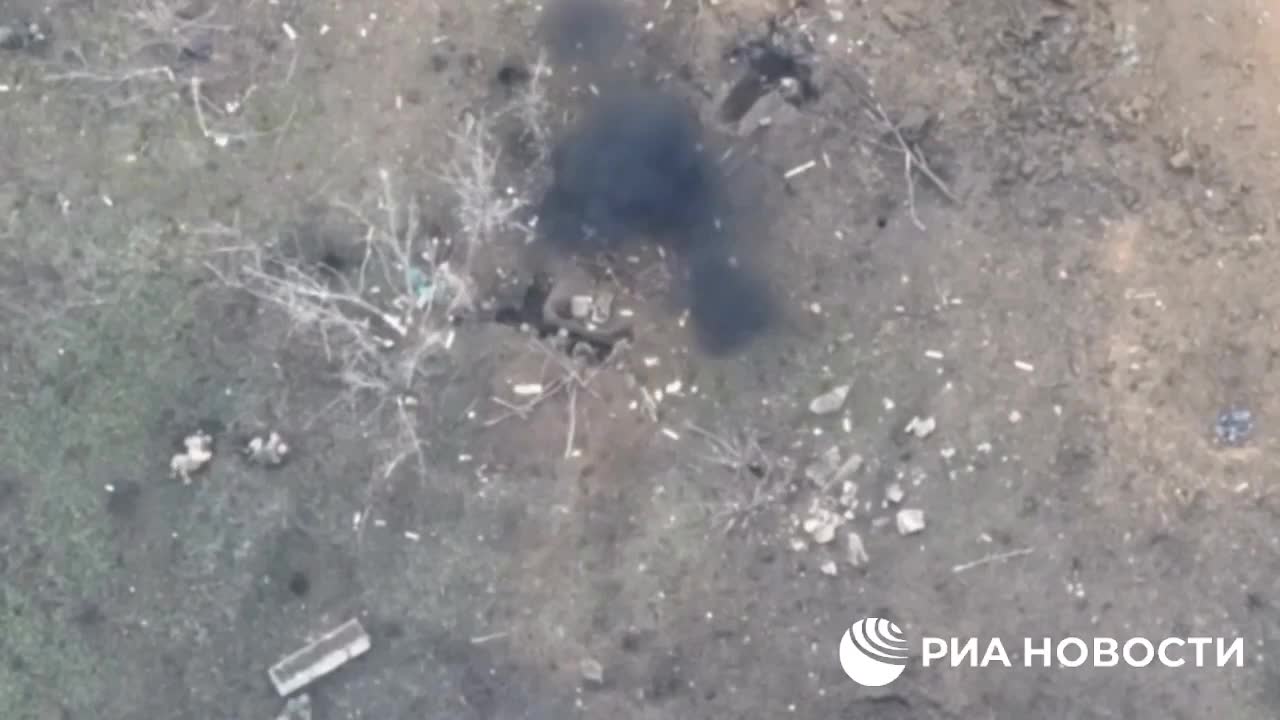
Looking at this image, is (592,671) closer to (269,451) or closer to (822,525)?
(822,525)

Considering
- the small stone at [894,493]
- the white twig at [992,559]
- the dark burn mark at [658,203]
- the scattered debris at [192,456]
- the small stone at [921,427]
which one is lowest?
the white twig at [992,559]

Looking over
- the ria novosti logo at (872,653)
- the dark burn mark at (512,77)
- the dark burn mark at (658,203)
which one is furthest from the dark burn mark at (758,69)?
the ria novosti logo at (872,653)

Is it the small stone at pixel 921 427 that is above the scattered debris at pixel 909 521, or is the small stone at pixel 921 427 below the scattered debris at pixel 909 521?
above

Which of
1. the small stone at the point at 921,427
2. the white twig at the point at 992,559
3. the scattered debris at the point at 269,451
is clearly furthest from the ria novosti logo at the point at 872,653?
the scattered debris at the point at 269,451

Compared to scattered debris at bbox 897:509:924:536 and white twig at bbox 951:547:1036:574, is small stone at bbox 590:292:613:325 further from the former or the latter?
white twig at bbox 951:547:1036:574

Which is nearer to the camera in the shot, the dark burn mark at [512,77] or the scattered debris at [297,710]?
the scattered debris at [297,710]

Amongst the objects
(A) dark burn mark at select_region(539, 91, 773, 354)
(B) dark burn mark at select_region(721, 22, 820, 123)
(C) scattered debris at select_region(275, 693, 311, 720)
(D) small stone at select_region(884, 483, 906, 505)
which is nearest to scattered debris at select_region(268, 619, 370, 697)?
(C) scattered debris at select_region(275, 693, 311, 720)

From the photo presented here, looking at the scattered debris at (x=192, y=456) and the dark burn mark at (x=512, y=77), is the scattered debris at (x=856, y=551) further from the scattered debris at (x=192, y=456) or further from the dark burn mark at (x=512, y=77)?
the scattered debris at (x=192, y=456)
